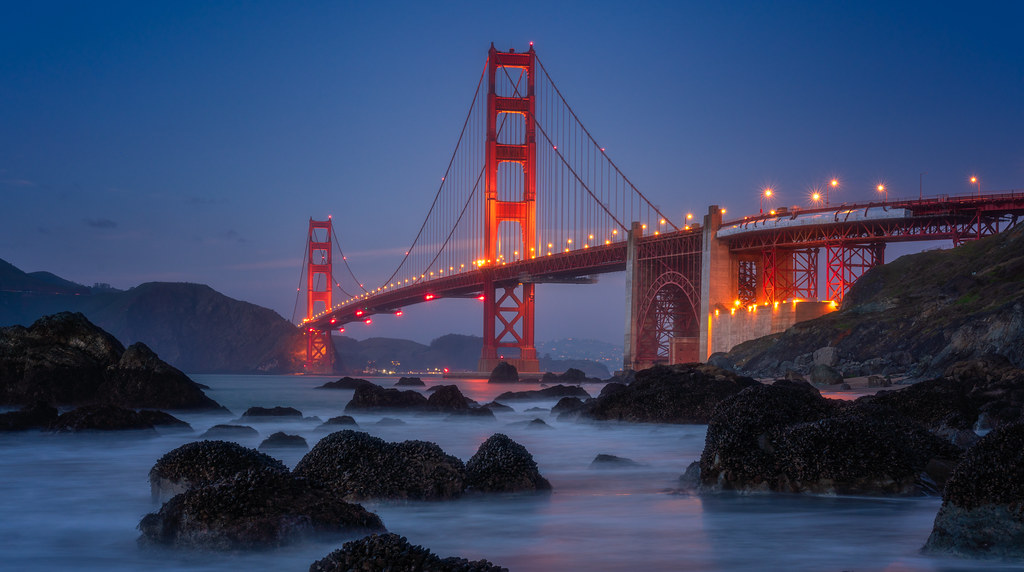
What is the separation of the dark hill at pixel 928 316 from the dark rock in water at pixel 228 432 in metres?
16.6

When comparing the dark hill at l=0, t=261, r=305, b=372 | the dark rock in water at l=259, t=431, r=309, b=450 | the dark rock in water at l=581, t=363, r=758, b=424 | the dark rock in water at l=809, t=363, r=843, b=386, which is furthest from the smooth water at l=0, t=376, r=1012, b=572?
the dark hill at l=0, t=261, r=305, b=372

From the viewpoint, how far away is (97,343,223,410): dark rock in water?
18469mm

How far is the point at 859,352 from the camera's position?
30219 mm

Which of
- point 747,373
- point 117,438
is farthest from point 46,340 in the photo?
point 747,373

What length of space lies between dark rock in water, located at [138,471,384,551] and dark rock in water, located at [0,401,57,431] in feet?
27.9

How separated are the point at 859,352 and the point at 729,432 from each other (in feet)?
81.5

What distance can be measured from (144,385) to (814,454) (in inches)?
597

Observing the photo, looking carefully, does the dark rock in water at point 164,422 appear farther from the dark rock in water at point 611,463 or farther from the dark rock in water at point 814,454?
the dark rock in water at point 814,454

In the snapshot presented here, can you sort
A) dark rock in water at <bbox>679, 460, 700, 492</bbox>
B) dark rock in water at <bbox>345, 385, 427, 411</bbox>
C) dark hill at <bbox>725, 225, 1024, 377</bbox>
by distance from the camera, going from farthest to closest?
dark hill at <bbox>725, 225, 1024, 377</bbox> < dark rock in water at <bbox>345, 385, 427, 411</bbox> < dark rock in water at <bbox>679, 460, 700, 492</bbox>

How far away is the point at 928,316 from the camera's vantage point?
29.5 metres

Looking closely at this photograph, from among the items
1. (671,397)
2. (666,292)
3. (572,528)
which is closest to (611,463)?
(572,528)

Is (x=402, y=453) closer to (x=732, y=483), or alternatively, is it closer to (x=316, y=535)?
(x=316, y=535)

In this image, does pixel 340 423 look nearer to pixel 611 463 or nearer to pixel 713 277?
pixel 611 463

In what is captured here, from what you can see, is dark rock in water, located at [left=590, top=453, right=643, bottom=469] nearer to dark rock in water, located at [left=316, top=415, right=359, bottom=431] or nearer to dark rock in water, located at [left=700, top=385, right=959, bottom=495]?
dark rock in water, located at [left=700, top=385, right=959, bottom=495]
